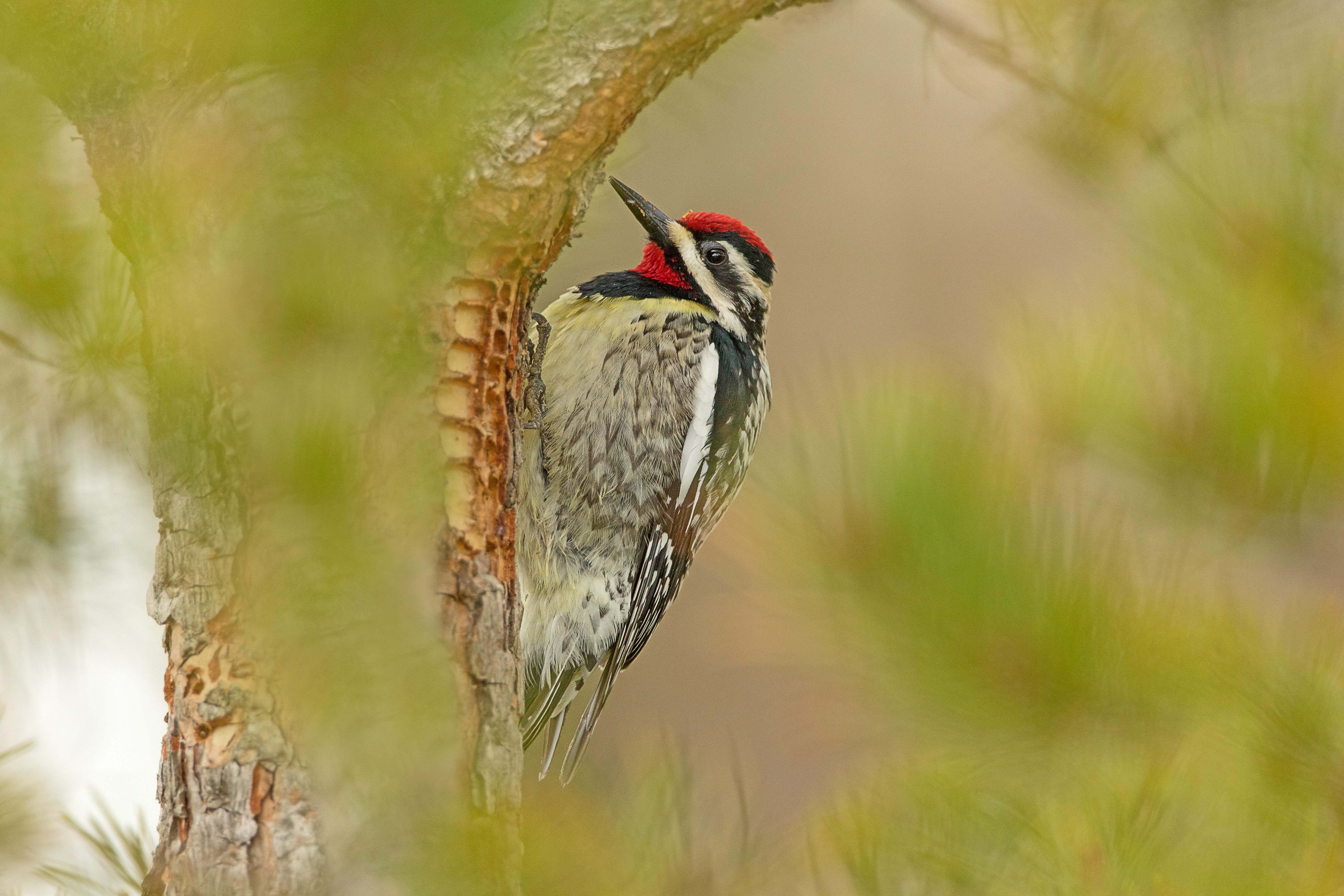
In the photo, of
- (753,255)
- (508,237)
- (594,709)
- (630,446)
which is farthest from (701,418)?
(508,237)

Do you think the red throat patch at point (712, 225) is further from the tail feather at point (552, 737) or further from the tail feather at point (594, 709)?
the tail feather at point (552, 737)

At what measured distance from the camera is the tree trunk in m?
0.95

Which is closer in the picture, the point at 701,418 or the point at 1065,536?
the point at 1065,536

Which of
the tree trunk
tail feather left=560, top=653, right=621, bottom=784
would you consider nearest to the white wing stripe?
tail feather left=560, top=653, right=621, bottom=784

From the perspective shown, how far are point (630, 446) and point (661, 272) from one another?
1.50ft

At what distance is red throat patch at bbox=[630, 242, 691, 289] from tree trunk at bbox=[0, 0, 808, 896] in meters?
1.07

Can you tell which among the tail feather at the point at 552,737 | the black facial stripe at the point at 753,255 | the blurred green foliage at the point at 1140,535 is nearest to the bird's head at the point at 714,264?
the black facial stripe at the point at 753,255

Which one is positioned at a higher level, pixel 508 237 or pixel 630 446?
pixel 508 237

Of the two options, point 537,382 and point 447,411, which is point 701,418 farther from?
point 447,411

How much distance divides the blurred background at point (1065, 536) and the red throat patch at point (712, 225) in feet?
4.47

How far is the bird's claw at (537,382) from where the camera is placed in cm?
245

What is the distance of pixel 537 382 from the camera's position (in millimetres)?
2525

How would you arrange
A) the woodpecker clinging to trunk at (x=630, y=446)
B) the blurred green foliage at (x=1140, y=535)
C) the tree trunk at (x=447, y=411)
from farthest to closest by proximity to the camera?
the woodpecker clinging to trunk at (x=630, y=446), the blurred green foliage at (x=1140, y=535), the tree trunk at (x=447, y=411)

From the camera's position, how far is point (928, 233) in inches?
193
